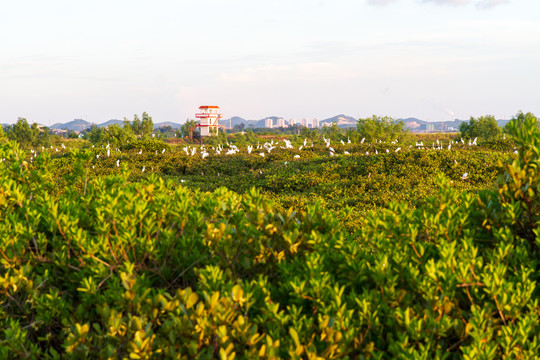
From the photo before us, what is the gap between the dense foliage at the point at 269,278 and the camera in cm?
255

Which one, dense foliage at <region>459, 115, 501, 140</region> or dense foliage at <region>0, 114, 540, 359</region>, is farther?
dense foliage at <region>459, 115, 501, 140</region>

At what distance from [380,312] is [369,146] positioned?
23184 mm

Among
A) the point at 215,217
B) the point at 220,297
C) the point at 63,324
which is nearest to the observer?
the point at 220,297

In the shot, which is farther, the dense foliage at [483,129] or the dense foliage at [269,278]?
the dense foliage at [483,129]

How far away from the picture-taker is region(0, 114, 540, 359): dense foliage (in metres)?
2.55

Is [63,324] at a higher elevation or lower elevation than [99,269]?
lower

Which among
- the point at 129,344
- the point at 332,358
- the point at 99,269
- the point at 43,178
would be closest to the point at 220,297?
the point at 129,344

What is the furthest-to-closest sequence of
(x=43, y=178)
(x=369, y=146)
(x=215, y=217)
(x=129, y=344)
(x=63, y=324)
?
1. (x=369, y=146)
2. (x=43, y=178)
3. (x=215, y=217)
4. (x=63, y=324)
5. (x=129, y=344)

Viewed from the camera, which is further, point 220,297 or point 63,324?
point 63,324

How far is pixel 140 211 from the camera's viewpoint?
3.39 meters

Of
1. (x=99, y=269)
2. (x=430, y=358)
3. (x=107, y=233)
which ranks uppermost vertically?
(x=107, y=233)

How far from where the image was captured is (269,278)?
10.6ft

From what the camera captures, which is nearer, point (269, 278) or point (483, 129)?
point (269, 278)

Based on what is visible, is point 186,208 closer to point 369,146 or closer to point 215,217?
point 215,217
